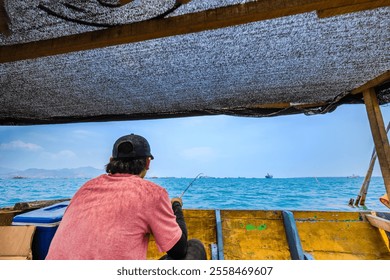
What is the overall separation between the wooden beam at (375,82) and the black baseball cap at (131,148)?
260 centimetres

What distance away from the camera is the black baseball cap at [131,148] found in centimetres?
134

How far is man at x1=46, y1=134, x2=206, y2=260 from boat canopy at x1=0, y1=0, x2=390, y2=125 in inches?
41.8

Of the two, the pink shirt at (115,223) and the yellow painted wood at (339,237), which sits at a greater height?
the pink shirt at (115,223)

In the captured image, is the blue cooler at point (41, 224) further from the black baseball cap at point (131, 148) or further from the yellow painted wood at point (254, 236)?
the yellow painted wood at point (254, 236)

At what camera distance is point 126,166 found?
1316 millimetres

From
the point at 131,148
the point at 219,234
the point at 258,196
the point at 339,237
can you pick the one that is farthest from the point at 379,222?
the point at 258,196

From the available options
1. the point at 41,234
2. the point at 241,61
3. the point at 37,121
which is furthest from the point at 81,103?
the point at 241,61

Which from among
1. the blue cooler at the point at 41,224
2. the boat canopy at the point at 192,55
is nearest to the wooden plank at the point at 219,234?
the boat canopy at the point at 192,55

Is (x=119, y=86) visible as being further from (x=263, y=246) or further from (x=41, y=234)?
(x=263, y=246)

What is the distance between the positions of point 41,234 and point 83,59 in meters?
1.62

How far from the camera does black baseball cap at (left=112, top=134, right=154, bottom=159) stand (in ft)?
4.40

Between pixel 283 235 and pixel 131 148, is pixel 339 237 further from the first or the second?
pixel 131 148

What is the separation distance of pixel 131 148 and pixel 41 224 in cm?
119

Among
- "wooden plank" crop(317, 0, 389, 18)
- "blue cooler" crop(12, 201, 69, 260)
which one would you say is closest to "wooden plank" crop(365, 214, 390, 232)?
"wooden plank" crop(317, 0, 389, 18)
